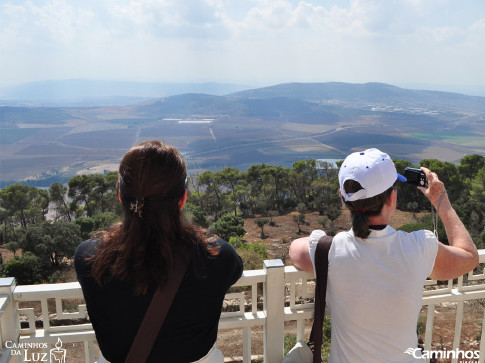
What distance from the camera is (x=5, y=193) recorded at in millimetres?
21344

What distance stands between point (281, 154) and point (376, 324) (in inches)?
3573

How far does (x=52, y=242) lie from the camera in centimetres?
1416

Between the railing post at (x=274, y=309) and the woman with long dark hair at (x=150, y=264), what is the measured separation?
481 mm

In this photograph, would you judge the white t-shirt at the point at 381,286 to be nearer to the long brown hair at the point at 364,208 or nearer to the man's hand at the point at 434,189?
the long brown hair at the point at 364,208

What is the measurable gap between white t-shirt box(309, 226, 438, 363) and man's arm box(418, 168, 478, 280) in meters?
0.07

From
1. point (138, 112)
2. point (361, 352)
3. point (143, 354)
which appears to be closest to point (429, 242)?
point (361, 352)

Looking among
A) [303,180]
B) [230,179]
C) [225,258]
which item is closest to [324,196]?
[303,180]

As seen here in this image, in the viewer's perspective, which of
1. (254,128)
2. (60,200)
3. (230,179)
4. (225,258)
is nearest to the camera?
(225,258)

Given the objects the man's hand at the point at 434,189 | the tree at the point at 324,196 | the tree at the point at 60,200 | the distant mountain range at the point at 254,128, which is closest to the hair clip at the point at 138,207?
the man's hand at the point at 434,189

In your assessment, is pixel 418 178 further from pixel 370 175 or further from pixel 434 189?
pixel 370 175

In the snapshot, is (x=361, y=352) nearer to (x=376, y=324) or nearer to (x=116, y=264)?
(x=376, y=324)

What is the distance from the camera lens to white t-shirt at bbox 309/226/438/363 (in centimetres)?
127

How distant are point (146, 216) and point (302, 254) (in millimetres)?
626

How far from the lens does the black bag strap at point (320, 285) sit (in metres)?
1.33
